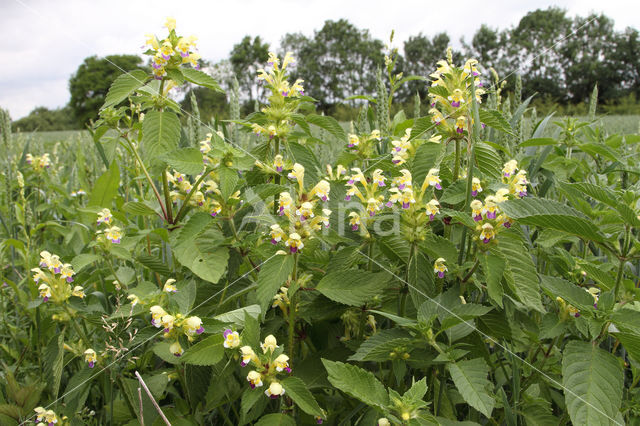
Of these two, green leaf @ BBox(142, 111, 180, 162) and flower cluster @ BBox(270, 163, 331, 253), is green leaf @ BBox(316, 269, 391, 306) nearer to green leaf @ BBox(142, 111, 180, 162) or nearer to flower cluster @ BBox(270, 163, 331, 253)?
flower cluster @ BBox(270, 163, 331, 253)

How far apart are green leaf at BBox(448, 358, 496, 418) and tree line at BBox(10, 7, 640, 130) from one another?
764mm

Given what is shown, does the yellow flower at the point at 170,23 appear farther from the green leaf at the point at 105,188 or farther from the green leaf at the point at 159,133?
the green leaf at the point at 105,188

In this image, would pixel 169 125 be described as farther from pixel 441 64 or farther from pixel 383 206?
pixel 441 64

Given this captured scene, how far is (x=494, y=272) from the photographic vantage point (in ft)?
3.03

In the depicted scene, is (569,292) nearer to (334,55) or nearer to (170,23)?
(170,23)

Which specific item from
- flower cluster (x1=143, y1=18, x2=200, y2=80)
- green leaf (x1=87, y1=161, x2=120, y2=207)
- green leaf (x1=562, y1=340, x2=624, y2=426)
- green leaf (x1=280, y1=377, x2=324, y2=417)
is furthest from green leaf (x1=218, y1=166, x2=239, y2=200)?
green leaf (x1=87, y1=161, x2=120, y2=207)

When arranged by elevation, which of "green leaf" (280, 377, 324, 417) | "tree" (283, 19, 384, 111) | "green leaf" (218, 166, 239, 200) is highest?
"tree" (283, 19, 384, 111)

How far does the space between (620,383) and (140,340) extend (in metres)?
1.09

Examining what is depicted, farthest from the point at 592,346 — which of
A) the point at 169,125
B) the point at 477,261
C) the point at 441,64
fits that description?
the point at 169,125

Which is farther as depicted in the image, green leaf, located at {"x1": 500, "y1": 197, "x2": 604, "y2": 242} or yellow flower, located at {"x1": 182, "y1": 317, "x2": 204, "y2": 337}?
yellow flower, located at {"x1": 182, "y1": 317, "x2": 204, "y2": 337}

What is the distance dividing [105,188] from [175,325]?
1559mm

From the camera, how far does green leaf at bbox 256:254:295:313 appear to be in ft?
2.87

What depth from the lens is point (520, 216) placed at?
2.73 feet

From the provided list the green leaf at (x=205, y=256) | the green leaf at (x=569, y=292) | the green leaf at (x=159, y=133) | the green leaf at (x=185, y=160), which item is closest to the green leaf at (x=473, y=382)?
the green leaf at (x=569, y=292)
